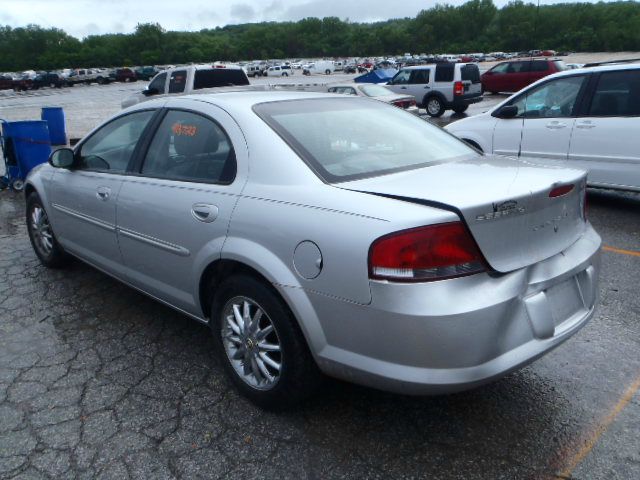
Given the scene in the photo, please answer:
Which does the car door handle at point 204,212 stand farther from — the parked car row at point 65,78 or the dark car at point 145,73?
the dark car at point 145,73

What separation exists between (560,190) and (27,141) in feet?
26.1

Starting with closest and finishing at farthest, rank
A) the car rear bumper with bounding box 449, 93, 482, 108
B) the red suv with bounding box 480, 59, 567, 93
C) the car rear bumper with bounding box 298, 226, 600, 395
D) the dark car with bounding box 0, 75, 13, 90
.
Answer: the car rear bumper with bounding box 298, 226, 600, 395 → the car rear bumper with bounding box 449, 93, 482, 108 → the red suv with bounding box 480, 59, 567, 93 → the dark car with bounding box 0, 75, 13, 90

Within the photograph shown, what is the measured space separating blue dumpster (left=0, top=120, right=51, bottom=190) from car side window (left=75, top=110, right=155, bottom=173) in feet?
15.0

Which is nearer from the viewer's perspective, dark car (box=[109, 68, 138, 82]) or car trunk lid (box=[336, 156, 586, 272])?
car trunk lid (box=[336, 156, 586, 272])

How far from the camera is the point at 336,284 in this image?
2234 millimetres

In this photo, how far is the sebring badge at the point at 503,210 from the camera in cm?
218

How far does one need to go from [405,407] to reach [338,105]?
5.86 ft

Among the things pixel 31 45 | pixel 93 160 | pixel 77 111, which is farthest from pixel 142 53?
pixel 93 160

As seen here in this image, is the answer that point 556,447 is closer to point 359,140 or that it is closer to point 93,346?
point 359,140

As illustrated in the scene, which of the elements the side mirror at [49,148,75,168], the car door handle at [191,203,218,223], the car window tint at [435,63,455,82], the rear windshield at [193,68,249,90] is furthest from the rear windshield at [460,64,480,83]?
the car door handle at [191,203,218,223]

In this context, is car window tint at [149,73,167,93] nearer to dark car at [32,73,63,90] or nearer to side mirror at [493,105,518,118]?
side mirror at [493,105,518,118]

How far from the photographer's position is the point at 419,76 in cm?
1933

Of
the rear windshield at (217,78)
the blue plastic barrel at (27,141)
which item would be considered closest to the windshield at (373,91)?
the rear windshield at (217,78)

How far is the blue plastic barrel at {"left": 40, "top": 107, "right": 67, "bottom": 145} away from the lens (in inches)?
387
